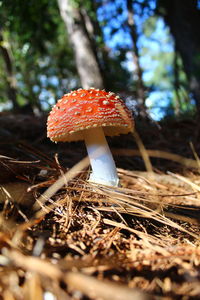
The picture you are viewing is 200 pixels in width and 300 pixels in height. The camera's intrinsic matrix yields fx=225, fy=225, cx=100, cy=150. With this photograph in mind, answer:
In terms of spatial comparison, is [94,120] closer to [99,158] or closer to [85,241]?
[99,158]

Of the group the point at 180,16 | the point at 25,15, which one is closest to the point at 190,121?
the point at 180,16

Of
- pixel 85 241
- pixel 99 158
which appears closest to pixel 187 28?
pixel 99 158

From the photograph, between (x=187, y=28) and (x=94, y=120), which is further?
(x=187, y=28)

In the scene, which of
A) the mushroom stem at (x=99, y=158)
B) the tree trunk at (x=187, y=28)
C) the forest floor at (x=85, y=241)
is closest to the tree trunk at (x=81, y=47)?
the tree trunk at (x=187, y=28)

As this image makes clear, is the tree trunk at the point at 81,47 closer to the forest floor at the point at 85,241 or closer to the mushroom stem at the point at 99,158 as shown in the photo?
the forest floor at the point at 85,241

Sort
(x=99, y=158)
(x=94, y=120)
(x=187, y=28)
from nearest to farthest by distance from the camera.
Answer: (x=94, y=120) → (x=99, y=158) → (x=187, y=28)

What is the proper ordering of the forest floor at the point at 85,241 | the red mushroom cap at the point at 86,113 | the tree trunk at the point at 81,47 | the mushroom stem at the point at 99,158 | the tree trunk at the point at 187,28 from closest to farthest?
the forest floor at the point at 85,241 → the red mushroom cap at the point at 86,113 → the mushroom stem at the point at 99,158 → the tree trunk at the point at 81,47 → the tree trunk at the point at 187,28

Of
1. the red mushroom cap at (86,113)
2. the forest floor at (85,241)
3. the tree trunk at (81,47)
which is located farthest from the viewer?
the tree trunk at (81,47)
